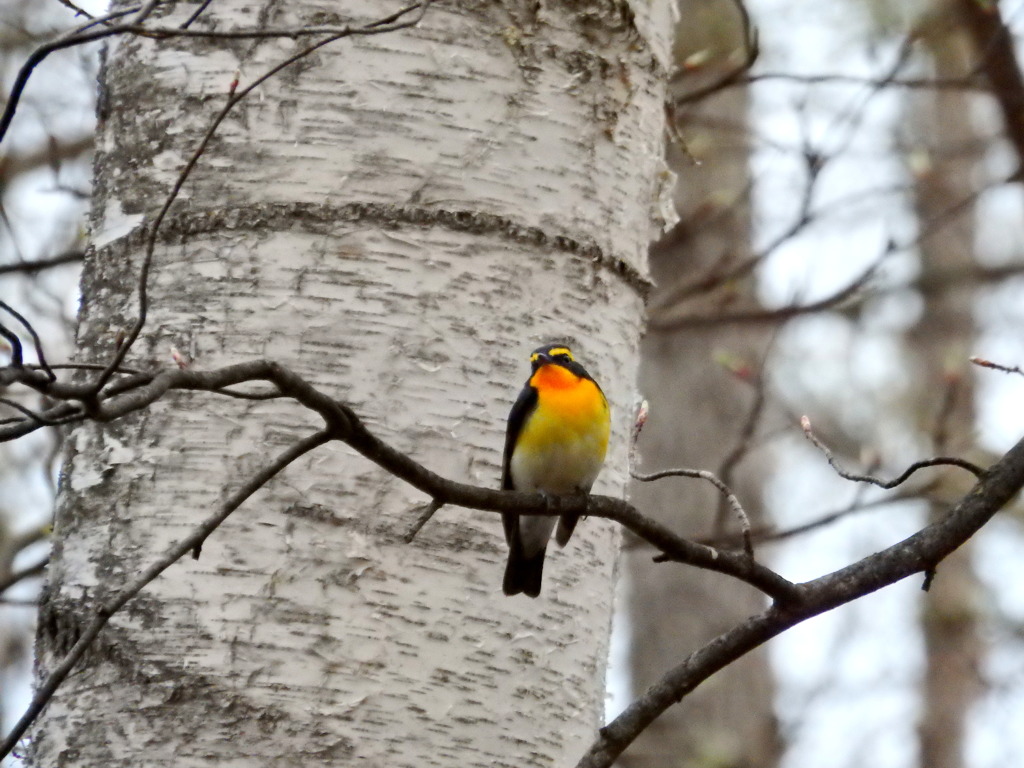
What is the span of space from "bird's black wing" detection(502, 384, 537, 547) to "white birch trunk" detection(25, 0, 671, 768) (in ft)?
0.18

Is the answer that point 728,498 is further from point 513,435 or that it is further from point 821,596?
point 513,435

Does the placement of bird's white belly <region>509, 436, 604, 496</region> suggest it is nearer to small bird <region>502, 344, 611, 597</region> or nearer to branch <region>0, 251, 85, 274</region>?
small bird <region>502, 344, 611, 597</region>

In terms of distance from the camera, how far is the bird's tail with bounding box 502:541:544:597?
246cm

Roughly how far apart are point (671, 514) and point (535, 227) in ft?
17.3

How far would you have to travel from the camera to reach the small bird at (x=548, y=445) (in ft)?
8.34

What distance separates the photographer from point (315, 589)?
2299mm

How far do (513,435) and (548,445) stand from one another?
1.69 feet

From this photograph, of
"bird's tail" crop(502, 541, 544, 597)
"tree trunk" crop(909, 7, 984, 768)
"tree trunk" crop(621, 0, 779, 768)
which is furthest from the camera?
"tree trunk" crop(909, 7, 984, 768)

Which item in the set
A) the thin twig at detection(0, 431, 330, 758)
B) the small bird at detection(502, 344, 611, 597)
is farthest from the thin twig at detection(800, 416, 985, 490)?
the thin twig at detection(0, 431, 330, 758)

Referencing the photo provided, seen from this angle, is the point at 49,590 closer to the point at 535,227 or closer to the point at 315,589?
the point at 315,589

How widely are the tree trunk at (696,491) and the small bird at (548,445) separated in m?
4.03

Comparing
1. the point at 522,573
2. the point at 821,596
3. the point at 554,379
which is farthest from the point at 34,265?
the point at 821,596

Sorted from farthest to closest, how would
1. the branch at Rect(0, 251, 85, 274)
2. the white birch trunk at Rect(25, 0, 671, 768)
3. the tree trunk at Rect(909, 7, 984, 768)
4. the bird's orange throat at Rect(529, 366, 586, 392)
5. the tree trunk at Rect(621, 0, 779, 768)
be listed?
the tree trunk at Rect(909, 7, 984, 768)
the tree trunk at Rect(621, 0, 779, 768)
the branch at Rect(0, 251, 85, 274)
the bird's orange throat at Rect(529, 366, 586, 392)
the white birch trunk at Rect(25, 0, 671, 768)

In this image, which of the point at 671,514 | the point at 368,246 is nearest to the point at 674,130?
the point at 368,246
